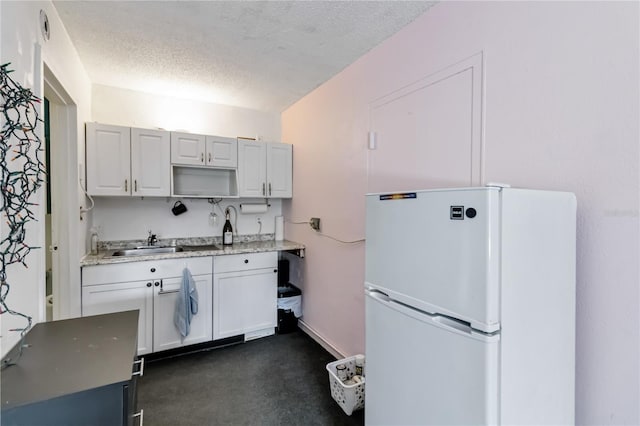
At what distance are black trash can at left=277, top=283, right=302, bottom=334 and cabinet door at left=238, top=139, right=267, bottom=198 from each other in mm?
1130

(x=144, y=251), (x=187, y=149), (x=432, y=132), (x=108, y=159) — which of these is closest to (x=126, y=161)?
(x=108, y=159)

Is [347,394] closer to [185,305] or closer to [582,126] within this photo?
[185,305]

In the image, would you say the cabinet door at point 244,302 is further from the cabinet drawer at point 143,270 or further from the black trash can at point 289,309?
the cabinet drawer at point 143,270

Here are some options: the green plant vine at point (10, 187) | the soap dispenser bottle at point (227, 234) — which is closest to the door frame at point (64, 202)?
the green plant vine at point (10, 187)

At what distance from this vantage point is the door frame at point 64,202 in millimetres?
2162

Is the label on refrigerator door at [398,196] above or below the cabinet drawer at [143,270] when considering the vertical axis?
above

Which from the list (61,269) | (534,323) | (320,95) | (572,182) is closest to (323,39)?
(320,95)

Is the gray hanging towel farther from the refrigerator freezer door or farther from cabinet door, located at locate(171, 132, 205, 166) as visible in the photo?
the refrigerator freezer door

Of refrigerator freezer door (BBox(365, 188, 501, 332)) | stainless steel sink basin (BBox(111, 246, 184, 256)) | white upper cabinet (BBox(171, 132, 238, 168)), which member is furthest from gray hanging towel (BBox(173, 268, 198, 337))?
refrigerator freezer door (BBox(365, 188, 501, 332))

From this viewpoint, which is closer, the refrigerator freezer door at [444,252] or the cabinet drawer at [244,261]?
the refrigerator freezer door at [444,252]

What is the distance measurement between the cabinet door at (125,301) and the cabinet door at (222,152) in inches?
52.0

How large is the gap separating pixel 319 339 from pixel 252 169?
1.91m

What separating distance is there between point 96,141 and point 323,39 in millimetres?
2104

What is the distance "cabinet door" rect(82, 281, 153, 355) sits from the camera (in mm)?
2328
